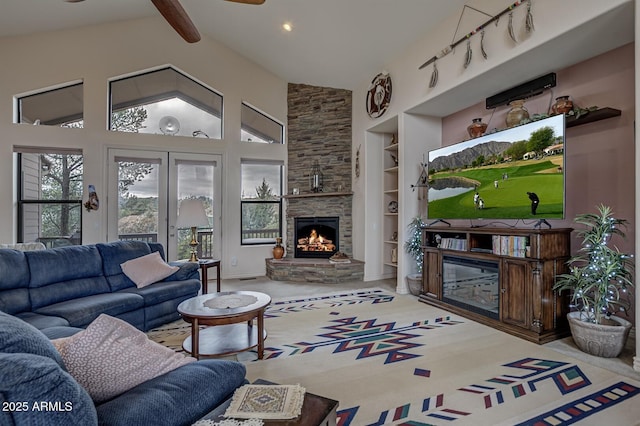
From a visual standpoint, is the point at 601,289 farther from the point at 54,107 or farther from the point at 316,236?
the point at 54,107

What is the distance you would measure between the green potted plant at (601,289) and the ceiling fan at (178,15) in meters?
3.45

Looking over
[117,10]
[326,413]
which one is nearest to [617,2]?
[326,413]

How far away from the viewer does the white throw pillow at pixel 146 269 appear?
138 inches

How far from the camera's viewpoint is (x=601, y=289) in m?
2.68

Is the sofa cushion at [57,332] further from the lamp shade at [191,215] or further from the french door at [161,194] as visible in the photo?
the french door at [161,194]

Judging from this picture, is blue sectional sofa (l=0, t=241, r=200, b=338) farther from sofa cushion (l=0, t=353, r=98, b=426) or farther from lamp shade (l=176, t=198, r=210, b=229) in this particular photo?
sofa cushion (l=0, t=353, r=98, b=426)

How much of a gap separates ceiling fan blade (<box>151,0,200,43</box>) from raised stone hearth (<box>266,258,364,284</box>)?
12.1 ft

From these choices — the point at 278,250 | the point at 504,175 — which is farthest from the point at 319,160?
the point at 504,175

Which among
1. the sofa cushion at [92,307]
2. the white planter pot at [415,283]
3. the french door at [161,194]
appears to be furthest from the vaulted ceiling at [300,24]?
the sofa cushion at [92,307]

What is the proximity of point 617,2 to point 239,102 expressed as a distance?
528cm

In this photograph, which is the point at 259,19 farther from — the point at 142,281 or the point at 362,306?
the point at 362,306

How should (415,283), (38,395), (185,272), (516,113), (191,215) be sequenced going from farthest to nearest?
(415,283) → (191,215) → (185,272) → (516,113) → (38,395)

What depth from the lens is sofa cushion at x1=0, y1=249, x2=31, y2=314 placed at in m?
2.67

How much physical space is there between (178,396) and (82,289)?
2.78m
